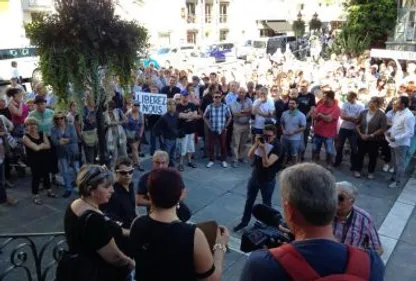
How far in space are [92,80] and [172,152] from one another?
3.42 meters

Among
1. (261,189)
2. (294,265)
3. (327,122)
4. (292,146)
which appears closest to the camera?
(294,265)

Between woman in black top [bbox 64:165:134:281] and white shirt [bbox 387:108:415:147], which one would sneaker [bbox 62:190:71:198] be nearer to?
woman in black top [bbox 64:165:134:281]

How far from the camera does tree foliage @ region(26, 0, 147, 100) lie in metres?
4.89

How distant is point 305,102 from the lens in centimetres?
911

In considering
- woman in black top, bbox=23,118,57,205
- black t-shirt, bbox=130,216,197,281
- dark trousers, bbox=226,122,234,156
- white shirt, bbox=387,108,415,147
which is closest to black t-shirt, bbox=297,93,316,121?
dark trousers, bbox=226,122,234,156

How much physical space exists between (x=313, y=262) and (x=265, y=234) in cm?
73

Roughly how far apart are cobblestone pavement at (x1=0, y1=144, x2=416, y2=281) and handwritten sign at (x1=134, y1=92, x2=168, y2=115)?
1279 mm

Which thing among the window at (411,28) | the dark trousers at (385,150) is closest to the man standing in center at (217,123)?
the dark trousers at (385,150)

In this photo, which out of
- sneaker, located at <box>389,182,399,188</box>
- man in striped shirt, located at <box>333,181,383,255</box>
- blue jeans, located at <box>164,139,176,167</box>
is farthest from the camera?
blue jeans, located at <box>164,139,176,167</box>

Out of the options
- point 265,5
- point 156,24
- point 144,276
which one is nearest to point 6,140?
point 144,276

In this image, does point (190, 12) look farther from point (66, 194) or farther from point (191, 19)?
point (66, 194)

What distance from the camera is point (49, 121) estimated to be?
7410 millimetres

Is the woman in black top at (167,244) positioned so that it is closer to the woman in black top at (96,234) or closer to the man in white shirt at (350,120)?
the woman in black top at (96,234)

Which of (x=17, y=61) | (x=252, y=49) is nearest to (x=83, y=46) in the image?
(x=17, y=61)
